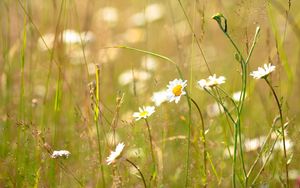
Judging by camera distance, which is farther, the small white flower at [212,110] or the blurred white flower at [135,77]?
the blurred white flower at [135,77]

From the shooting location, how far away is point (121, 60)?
414 centimetres

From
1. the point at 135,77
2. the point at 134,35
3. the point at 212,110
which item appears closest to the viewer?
the point at 212,110

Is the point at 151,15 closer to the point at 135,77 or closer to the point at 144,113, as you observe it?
the point at 135,77

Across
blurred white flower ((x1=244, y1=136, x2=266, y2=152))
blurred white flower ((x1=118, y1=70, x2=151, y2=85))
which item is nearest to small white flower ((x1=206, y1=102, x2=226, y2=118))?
blurred white flower ((x1=244, y1=136, x2=266, y2=152))

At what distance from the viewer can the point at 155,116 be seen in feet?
7.48

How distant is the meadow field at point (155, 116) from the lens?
5.78 ft

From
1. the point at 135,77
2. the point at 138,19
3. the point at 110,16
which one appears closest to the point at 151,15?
the point at 138,19

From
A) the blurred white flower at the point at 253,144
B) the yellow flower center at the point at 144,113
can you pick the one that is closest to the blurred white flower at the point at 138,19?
the blurred white flower at the point at 253,144

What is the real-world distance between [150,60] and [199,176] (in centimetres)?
208

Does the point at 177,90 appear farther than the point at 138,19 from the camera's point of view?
No

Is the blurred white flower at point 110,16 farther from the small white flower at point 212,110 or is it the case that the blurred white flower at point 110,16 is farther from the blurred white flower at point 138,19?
the small white flower at point 212,110

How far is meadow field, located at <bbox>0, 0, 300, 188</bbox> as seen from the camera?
1.76 m

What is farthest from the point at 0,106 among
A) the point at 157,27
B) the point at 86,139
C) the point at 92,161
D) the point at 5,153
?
the point at 157,27

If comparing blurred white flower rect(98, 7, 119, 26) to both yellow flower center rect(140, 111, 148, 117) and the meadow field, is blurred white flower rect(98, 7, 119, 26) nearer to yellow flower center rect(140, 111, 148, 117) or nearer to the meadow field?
the meadow field
